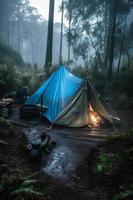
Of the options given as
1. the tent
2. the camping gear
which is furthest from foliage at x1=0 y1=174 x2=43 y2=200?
the camping gear

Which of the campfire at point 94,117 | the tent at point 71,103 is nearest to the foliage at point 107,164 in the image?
the tent at point 71,103

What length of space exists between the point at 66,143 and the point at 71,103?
2.61m

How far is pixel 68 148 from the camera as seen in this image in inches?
316

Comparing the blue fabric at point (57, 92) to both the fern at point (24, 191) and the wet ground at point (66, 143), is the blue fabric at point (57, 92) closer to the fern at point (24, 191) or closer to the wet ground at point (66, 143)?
the wet ground at point (66, 143)

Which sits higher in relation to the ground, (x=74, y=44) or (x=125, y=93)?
(x=74, y=44)

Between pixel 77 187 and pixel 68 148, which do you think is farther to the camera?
pixel 68 148

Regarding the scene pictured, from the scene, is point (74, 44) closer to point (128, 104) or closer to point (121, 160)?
point (128, 104)

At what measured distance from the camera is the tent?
34.7 feet

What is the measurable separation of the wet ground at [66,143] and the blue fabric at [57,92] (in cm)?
69

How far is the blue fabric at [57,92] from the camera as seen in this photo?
10805 mm

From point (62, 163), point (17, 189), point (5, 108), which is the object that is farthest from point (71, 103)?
Answer: point (17, 189)

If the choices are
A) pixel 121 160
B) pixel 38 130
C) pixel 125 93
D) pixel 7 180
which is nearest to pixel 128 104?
pixel 125 93

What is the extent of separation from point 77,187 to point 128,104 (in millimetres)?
10391

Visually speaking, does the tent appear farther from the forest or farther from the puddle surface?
the puddle surface
